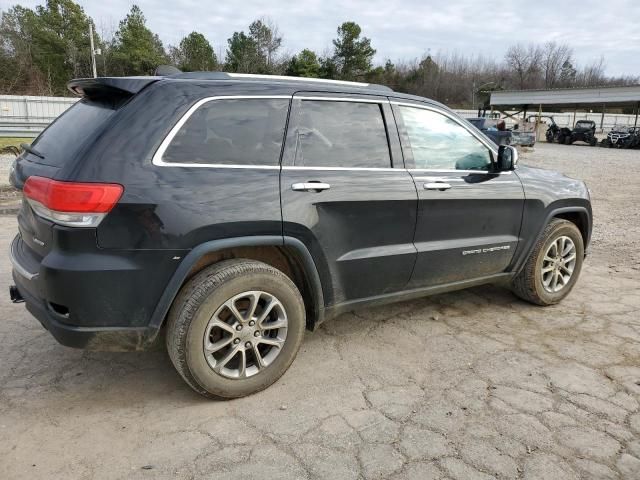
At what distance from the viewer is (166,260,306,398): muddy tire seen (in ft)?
8.80

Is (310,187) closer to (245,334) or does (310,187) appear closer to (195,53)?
(245,334)

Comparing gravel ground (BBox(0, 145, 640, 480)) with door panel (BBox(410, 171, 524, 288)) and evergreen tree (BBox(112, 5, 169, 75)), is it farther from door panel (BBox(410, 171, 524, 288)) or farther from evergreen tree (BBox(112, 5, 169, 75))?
evergreen tree (BBox(112, 5, 169, 75))

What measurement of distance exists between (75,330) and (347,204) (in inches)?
65.4

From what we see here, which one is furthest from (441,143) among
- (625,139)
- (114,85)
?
(625,139)

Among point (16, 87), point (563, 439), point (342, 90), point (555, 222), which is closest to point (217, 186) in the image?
point (342, 90)

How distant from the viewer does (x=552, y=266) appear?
14.6 ft

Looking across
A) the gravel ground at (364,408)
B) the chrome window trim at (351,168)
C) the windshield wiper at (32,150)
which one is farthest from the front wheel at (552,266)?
the windshield wiper at (32,150)

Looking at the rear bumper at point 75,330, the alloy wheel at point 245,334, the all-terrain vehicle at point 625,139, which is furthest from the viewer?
the all-terrain vehicle at point 625,139

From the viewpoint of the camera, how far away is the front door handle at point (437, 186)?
3.48 metres

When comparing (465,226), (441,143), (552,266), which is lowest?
(552,266)

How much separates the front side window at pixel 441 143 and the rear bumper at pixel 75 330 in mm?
2126

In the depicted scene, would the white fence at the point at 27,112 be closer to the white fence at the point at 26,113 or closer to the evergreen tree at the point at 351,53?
the white fence at the point at 26,113

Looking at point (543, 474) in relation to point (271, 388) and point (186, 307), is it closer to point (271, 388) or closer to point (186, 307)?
point (271, 388)

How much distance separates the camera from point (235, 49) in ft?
192
